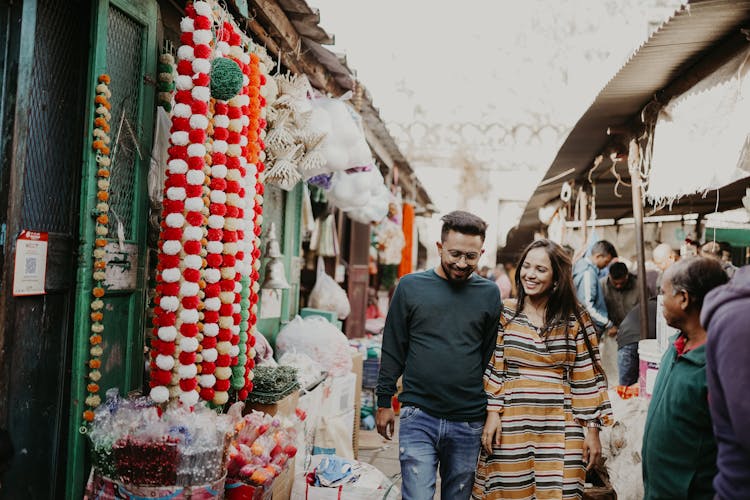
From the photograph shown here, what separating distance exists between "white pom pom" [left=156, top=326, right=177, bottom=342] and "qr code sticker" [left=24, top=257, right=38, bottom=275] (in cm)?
66

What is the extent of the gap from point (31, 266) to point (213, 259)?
36.6 inches

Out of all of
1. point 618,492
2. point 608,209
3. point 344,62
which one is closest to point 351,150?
point 344,62

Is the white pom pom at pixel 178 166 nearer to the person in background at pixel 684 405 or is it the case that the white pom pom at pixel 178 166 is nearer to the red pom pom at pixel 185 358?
the red pom pom at pixel 185 358

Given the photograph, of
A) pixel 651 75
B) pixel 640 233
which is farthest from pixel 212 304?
pixel 640 233

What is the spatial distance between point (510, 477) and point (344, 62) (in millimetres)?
4175

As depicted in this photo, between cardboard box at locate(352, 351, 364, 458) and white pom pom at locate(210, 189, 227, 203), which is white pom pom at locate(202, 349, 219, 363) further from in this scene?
cardboard box at locate(352, 351, 364, 458)

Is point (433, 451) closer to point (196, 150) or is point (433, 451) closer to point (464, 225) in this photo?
point (464, 225)

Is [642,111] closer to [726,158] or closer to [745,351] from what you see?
[726,158]

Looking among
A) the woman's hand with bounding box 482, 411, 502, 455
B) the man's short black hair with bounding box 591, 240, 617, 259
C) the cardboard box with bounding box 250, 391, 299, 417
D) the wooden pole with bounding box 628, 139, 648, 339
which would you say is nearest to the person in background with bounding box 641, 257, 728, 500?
the woman's hand with bounding box 482, 411, 502, 455

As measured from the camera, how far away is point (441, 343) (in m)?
3.61

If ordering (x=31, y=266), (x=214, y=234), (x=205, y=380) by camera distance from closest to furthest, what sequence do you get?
(x=31, y=266) → (x=205, y=380) → (x=214, y=234)

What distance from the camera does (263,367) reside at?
5.04 metres

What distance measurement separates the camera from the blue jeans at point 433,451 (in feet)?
11.7

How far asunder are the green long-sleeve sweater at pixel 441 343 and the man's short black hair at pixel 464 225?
285 millimetres
